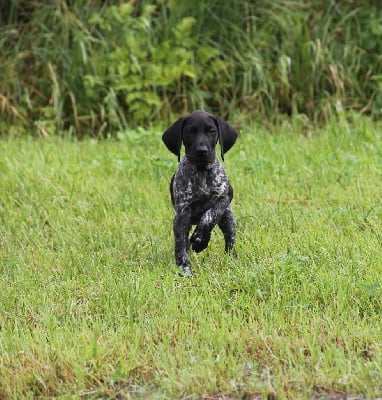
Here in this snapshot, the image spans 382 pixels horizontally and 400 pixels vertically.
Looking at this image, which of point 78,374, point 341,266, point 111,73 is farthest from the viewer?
point 111,73

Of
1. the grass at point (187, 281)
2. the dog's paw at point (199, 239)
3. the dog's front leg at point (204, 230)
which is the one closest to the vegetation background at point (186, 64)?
the grass at point (187, 281)

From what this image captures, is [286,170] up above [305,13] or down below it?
below

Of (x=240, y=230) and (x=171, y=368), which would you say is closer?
(x=171, y=368)

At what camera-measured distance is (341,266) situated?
5938mm

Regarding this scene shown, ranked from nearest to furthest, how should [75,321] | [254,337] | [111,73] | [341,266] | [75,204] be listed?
[254,337] → [75,321] → [341,266] → [75,204] → [111,73]

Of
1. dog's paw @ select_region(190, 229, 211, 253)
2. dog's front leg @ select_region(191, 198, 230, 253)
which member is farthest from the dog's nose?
dog's paw @ select_region(190, 229, 211, 253)

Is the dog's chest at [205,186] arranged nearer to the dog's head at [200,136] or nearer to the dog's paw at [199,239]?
the dog's head at [200,136]

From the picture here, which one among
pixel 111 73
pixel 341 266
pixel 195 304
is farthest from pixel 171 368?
pixel 111 73

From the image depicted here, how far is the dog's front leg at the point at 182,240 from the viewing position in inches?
239

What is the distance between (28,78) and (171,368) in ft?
24.2

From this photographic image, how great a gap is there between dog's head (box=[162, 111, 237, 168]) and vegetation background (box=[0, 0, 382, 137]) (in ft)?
13.7

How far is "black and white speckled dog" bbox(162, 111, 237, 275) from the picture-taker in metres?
6.00

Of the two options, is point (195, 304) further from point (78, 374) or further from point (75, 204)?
point (75, 204)

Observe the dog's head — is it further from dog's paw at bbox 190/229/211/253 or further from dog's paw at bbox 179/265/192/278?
dog's paw at bbox 179/265/192/278
